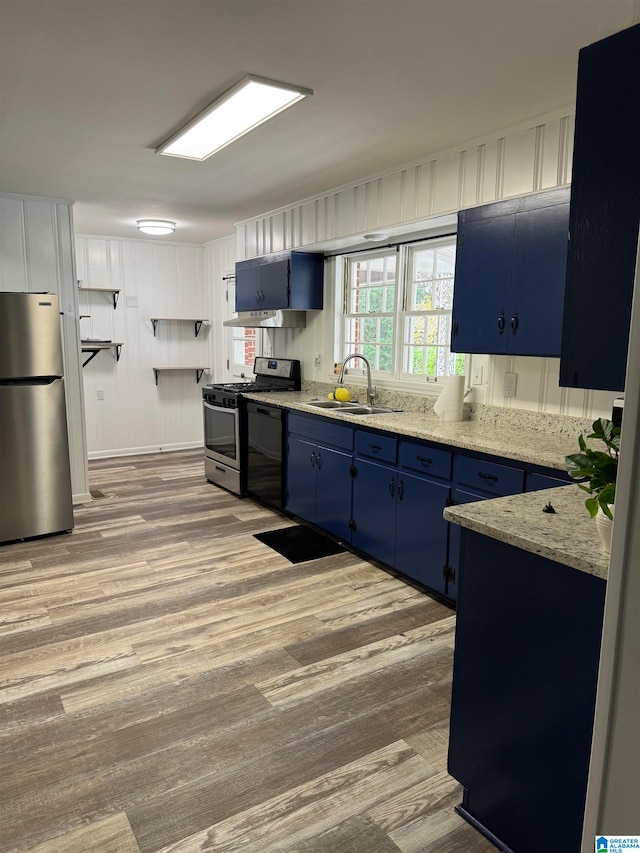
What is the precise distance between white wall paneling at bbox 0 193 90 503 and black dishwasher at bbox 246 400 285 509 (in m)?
1.44

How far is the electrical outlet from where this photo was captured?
3.32 meters

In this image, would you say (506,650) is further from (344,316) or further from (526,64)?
(344,316)

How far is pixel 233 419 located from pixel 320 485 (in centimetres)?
130

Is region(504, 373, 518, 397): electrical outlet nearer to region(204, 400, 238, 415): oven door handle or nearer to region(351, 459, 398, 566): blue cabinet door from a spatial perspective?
region(351, 459, 398, 566): blue cabinet door

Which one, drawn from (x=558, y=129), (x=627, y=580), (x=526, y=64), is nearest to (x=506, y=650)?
(x=627, y=580)

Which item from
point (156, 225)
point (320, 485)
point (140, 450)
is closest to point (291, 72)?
point (320, 485)

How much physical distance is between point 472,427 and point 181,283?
488cm

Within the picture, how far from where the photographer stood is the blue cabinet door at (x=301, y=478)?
4.29 meters

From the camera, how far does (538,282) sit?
9.27 ft

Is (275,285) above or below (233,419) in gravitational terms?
above

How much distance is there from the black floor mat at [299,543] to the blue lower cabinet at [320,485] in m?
0.09

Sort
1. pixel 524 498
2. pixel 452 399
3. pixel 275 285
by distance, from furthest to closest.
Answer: pixel 275 285
pixel 452 399
pixel 524 498

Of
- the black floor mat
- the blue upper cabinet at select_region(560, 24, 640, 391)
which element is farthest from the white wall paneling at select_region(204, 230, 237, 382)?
the blue upper cabinet at select_region(560, 24, 640, 391)

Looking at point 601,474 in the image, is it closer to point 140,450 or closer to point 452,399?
point 452,399
